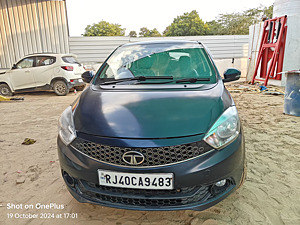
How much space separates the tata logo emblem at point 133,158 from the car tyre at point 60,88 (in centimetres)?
774

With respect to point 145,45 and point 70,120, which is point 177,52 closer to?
point 145,45

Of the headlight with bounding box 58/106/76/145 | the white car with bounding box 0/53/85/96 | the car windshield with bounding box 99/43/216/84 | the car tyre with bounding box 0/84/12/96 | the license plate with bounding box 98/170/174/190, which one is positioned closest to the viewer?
the license plate with bounding box 98/170/174/190

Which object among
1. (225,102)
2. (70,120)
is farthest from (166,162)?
(70,120)

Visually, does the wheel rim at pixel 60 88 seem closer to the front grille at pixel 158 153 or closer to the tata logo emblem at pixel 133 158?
the front grille at pixel 158 153

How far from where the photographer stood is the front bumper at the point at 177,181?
4.79 ft

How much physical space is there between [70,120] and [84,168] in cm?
48

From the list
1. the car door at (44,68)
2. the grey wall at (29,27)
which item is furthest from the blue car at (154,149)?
the grey wall at (29,27)

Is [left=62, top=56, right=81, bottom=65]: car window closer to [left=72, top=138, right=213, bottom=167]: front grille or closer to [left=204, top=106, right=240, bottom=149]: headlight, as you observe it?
[left=72, top=138, right=213, bottom=167]: front grille

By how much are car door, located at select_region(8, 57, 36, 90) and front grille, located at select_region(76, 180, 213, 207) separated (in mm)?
8288

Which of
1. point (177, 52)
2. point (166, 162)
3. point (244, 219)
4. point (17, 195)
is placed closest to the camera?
point (166, 162)

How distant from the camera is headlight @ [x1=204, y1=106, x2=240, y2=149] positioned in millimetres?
1550

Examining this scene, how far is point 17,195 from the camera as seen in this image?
2201mm

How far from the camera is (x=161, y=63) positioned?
2582 millimetres

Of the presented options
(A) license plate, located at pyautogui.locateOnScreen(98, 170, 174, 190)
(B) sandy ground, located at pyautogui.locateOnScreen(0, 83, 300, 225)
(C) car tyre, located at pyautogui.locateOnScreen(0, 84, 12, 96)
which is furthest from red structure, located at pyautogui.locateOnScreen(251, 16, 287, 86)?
(C) car tyre, located at pyautogui.locateOnScreen(0, 84, 12, 96)
